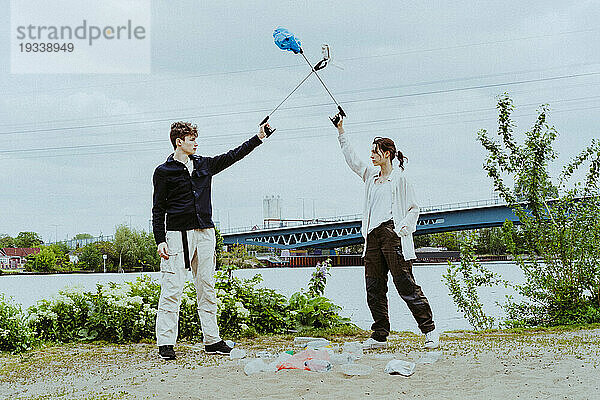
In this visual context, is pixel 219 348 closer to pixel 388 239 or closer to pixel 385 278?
pixel 385 278

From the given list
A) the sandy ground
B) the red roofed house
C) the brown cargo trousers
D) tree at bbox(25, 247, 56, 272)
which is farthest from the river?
the red roofed house

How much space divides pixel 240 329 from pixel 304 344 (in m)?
1.13

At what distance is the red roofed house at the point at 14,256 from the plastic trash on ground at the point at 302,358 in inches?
1186

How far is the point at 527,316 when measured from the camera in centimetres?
921

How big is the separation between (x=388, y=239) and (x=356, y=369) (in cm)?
159

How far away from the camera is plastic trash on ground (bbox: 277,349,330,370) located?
487 cm

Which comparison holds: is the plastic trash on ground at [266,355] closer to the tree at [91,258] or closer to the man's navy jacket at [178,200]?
the man's navy jacket at [178,200]

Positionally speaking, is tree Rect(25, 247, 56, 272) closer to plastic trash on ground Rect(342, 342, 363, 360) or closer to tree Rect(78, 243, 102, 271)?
tree Rect(78, 243, 102, 271)

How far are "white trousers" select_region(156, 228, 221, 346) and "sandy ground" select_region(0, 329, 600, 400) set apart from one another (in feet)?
0.82

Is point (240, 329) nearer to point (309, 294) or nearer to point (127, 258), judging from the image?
point (309, 294)

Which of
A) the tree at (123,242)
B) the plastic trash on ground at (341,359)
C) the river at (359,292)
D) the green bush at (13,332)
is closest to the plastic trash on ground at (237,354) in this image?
the plastic trash on ground at (341,359)

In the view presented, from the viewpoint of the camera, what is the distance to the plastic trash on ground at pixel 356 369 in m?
4.65

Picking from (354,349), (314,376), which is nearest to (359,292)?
(354,349)

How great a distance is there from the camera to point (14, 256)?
123 feet
